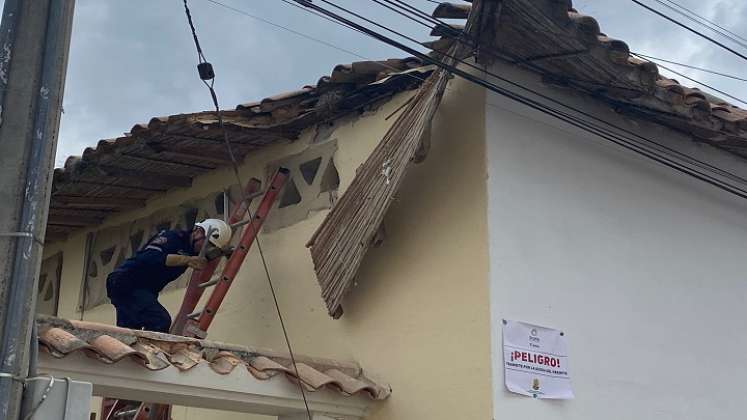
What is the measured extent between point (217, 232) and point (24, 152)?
4094 mm

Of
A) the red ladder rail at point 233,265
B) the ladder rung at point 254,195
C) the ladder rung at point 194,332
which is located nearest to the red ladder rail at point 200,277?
the ladder rung at point 254,195

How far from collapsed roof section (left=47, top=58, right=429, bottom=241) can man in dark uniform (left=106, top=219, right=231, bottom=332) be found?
2.58 ft

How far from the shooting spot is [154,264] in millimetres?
8141

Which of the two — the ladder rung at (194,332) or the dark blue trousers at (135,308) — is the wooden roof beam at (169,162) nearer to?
the dark blue trousers at (135,308)

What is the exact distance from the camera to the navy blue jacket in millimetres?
8137

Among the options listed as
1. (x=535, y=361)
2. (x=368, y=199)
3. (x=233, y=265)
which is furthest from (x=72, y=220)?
(x=535, y=361)

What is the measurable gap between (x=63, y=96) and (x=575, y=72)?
14.1 ft

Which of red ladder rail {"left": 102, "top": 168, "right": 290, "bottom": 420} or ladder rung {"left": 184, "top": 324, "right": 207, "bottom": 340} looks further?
red ladder rail {"left": 102, "top": 168, "right": 290, "bottom": 420}

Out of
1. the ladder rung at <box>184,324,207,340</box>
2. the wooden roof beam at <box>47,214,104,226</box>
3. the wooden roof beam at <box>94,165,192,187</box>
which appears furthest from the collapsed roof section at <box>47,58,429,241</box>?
the ladder rung at <box>184,324,207,340</box>

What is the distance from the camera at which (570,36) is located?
6.80m

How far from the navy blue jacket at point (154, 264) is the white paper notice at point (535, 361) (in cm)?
290

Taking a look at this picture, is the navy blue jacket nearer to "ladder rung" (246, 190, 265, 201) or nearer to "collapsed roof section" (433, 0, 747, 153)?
"ladder rung" (246, 190, 265, 201)

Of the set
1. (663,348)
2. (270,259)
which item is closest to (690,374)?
(663,348)

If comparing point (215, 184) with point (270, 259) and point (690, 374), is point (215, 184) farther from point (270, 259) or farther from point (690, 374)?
point (690, 374)
